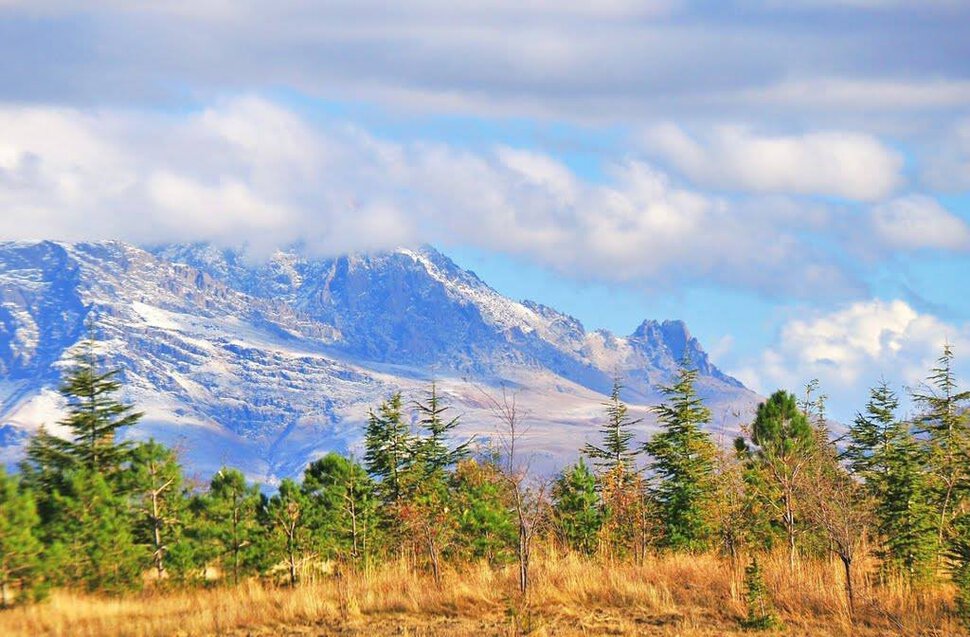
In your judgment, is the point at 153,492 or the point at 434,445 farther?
the point at 434,445

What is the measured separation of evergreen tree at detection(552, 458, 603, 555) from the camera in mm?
41394

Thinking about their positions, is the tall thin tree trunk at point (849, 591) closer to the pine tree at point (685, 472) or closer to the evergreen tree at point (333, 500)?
the pine tree at point (685, 472)

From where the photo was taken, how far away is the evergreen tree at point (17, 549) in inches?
973

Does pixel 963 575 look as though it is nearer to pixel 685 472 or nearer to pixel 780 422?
pixel 685 472

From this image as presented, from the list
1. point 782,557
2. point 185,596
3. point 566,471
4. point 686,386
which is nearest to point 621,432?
point 686,386

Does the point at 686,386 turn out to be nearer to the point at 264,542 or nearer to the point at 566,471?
the point at 566,471

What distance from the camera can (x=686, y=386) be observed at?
53.5m

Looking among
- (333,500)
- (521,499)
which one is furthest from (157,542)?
(333,500)

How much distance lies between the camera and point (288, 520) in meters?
38.0

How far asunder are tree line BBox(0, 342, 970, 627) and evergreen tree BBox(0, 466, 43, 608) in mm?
46

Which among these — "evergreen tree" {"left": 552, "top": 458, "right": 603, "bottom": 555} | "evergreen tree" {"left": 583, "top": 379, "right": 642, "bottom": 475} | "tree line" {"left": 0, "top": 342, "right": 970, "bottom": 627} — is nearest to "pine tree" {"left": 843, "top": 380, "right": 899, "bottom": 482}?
"tree line" {"left": 0, "top": 342, "right": 970, "bottom": 627}

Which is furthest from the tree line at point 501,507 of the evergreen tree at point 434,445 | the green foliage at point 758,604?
the evergreen tree at point 434,445

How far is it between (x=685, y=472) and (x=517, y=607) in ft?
84.7

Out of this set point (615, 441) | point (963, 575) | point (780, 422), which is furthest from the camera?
point (615, 441)
